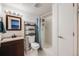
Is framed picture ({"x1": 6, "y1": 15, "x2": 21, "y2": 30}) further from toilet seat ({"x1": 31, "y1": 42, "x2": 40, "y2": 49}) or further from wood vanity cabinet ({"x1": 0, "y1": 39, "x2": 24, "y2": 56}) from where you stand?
toilet seat ({"x1": 31, "y1": 42, "x2": 40, "y2": 49})

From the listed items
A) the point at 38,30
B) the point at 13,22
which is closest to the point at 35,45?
the point at 38,30

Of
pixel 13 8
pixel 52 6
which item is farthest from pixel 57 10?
pixel 13 8

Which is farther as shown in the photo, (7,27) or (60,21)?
(60,21)

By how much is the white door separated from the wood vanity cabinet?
0.66 m

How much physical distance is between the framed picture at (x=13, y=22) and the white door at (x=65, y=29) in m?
0.71

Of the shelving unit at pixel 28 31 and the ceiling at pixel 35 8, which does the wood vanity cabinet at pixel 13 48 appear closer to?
the shelving unit at pixel 28 31

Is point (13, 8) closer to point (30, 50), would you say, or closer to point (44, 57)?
point (30, 50)

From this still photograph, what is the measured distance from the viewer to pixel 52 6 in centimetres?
172

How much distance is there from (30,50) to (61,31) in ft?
2.06

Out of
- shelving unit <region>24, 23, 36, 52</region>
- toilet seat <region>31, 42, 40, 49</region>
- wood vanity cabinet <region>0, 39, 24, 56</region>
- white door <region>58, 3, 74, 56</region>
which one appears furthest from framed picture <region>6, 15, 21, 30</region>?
white door <region>58, 3, 74, 56</region>

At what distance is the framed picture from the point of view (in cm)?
166

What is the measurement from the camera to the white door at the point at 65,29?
171 cm

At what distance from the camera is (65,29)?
176 centimetres

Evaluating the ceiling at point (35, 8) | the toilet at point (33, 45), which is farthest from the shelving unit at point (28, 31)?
the ceiling at point (35, 8)
